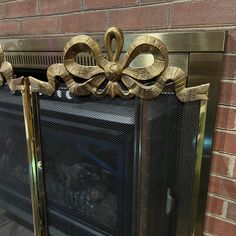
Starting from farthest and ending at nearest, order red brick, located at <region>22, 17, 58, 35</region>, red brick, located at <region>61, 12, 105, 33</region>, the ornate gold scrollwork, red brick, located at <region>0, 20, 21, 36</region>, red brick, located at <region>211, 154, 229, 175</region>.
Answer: red brick, located at <region>0, 20, 21, 36</region> → red brick, located at <region>22, 17, 58, 35</region> → red brick, located at <region>61, 12, 105, 33</region> → red brick, located at <region>211, 154, 229, 175</region> → the ornate gold scrollwork

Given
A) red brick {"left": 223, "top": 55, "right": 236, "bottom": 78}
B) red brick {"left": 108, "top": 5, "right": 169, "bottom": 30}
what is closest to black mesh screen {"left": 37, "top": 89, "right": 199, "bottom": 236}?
red brick {"left": 223, "top": 55, "right": 236, "bottom": 78}

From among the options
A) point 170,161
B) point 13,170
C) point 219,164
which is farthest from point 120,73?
point 13,170

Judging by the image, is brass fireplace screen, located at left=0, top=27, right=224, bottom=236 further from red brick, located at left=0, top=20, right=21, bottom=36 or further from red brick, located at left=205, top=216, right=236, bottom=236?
Answer: red brick, located at left=0, top=20, right=21, bottom=36

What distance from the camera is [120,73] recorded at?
2.37ft

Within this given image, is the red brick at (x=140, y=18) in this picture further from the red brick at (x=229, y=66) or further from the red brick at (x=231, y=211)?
the red brick at (x=231, y=211)

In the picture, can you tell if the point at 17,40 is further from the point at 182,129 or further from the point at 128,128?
the point at 182,129

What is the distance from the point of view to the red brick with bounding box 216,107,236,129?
735 millimetres

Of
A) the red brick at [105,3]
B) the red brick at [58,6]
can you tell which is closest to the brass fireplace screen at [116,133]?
the red brick at [105,3]

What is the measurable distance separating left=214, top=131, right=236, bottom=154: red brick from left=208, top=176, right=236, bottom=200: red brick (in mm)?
93

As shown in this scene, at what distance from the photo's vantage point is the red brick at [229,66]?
700mm

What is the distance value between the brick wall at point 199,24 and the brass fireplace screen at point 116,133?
41 mm

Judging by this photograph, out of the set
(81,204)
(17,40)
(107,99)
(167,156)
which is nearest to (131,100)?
(107,99)

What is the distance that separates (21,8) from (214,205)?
1.00 meters

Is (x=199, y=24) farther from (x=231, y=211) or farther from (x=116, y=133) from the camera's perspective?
(x=231, y=211)
